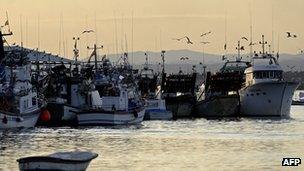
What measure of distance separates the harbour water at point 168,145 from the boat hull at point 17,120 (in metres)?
1.23

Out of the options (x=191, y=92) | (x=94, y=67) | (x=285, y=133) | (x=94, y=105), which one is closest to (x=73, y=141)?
(x=285, y=133)

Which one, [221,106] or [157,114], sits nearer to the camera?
[157,114]

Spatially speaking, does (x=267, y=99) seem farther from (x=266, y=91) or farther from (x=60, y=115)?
(x=60, y=115)

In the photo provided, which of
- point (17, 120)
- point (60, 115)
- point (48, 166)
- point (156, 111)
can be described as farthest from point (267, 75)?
point (48, 166)

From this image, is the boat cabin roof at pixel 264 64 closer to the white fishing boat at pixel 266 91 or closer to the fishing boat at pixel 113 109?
the white fishing boat at pixel 266 91

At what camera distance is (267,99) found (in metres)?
151

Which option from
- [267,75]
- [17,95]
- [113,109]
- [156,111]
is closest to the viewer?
[17,95]

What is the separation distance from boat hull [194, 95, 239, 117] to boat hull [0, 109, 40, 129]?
51.2 metres

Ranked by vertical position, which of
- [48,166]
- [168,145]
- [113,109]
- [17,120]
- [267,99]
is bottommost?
[168,145]

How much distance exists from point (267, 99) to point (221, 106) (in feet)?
31.6

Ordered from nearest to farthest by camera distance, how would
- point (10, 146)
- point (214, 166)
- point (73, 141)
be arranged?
point (214, 166) → point (10, 146) → point (73, 141)

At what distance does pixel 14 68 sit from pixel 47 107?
10.8 meters

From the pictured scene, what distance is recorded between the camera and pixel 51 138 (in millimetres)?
95438

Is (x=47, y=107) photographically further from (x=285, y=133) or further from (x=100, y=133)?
(x=285, y=133)
